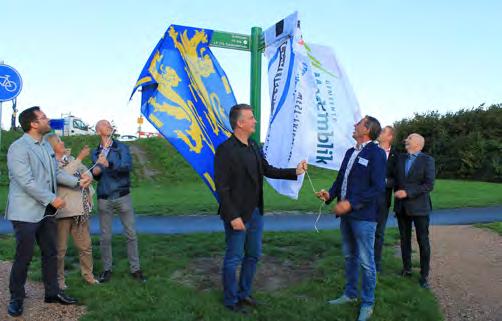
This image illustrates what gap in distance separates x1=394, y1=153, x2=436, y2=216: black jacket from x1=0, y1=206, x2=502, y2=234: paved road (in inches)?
168

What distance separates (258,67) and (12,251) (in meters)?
4.66

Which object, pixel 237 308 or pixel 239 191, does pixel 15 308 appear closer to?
pixel 237 308

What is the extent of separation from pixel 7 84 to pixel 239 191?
5.34 m

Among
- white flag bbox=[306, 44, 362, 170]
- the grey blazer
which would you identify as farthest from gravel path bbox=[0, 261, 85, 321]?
white flag bbox=[306, 44, 362, 170]

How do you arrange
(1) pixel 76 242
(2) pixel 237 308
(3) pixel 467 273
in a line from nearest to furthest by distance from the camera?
(2) pixel 237 308, (1) pixel 76 242, (3) pixel 467 273

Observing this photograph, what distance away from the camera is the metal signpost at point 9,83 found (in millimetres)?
7953

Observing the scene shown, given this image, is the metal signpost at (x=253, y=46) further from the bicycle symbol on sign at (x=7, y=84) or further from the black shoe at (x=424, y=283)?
the bicycle symbol on sign at (x=7, y=84)

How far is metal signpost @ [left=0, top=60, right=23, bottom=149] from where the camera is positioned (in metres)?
7.95

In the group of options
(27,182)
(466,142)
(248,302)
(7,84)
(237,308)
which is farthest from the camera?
(466,142)

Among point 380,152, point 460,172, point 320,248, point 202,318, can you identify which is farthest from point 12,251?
point 460,172

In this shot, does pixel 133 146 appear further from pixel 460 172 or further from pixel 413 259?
pixel 413 259

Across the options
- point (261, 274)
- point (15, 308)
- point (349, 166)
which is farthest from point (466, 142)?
point (15, 308)

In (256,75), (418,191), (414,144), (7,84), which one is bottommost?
(418,191)

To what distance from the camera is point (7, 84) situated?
315 inches
